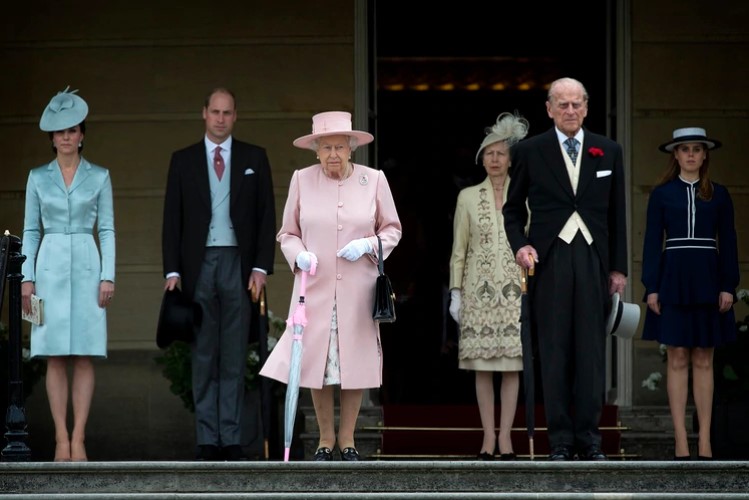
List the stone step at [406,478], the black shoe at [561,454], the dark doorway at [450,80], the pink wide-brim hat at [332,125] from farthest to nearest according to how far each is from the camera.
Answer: the dark doorway at [450,80] → the pink wide-brim hat at [332,125] → the black shoe at [561,454] → the stone step at [406,478]

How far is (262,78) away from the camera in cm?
1287

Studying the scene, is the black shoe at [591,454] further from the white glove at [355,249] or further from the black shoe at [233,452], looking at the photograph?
the black shoe at [233,452]

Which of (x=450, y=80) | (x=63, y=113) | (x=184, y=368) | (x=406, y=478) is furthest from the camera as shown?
(x=450, y=80)

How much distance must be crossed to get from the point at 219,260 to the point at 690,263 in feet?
8.65

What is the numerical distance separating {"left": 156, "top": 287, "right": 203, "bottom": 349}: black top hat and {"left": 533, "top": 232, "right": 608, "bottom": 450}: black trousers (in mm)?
2199

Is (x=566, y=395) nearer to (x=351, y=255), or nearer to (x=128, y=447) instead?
(x=351, y=255)

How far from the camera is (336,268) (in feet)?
31.7

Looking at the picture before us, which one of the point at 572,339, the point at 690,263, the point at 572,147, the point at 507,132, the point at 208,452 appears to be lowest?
the point at 208,452

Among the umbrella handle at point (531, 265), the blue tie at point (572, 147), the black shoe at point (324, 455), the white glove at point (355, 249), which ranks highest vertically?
the blue tie at point (572, 147)

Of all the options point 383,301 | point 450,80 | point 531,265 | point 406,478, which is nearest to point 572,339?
point 531,265

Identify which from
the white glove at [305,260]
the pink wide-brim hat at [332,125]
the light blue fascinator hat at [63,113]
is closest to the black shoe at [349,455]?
the white glove at [305,260]

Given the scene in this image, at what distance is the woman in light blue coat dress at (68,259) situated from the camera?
10828 millimetres

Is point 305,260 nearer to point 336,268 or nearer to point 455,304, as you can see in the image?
point 336,268

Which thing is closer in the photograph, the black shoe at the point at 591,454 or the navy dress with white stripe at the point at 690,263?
the black shoe at the point at 591,454
